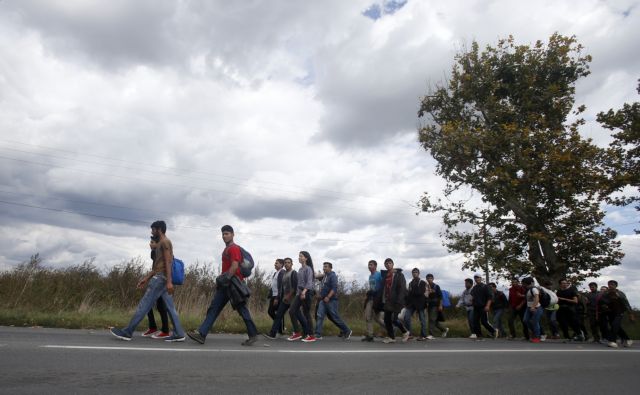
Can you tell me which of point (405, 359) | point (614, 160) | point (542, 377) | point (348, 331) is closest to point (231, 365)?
point (405, 359)

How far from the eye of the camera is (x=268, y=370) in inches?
217

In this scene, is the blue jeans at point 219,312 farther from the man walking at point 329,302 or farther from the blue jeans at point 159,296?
the man walking at point 329,302

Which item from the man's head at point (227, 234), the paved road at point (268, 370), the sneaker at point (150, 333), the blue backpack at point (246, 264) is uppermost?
the man's head at point (227, 234)

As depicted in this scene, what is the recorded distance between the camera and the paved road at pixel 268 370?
4.46 metres

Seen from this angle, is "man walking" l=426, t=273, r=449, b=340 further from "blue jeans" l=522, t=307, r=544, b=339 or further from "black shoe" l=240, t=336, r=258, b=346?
"black shoe" l=240, t=336, r=258, b=346

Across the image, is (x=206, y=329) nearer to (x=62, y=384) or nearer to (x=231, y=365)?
(x=231, y=365)

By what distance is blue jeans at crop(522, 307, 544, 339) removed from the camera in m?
12.9

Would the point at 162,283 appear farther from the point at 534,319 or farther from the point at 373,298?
the point at 534,319

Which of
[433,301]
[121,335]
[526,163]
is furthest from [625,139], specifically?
[121,335]

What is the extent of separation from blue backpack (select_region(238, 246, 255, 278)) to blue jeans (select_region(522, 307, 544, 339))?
8.56 m

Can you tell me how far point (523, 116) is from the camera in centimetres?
2205

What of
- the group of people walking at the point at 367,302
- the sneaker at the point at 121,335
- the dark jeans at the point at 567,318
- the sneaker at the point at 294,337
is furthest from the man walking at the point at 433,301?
the sneaker at the point at 121,335

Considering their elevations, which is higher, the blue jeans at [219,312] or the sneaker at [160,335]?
the blue jeans at [219,312]

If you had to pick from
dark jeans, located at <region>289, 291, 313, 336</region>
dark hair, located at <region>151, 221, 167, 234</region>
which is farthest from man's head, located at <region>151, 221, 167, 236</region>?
dark jeans, located at <region>289, 291, 313, 336</region>
